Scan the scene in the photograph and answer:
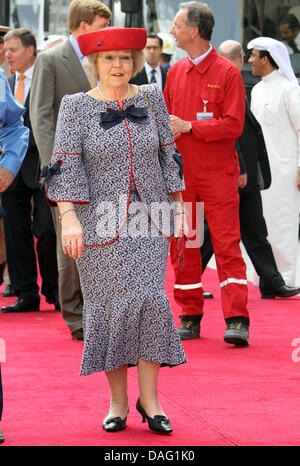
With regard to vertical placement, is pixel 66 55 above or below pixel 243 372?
above

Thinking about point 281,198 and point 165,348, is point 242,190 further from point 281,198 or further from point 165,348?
point 165,348

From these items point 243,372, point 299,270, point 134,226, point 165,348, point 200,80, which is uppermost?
point 200,80

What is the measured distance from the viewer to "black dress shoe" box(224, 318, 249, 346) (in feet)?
22.4

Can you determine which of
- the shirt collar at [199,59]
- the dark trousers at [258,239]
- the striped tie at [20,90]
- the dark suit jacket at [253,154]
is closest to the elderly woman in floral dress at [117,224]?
the shirt collar at [199,59]

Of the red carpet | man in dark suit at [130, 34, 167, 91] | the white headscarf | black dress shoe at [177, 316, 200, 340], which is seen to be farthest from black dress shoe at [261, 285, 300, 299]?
man in dark suit at [130, 34, 167, 91]

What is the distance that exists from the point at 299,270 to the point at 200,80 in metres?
4.71

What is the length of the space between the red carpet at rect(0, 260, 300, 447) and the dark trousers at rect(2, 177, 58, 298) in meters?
0.79

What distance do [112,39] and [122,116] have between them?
34cm

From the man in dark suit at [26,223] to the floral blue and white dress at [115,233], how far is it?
363 cm

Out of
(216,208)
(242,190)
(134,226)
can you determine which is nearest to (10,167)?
(134,226)

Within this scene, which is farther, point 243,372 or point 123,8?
point 123,8

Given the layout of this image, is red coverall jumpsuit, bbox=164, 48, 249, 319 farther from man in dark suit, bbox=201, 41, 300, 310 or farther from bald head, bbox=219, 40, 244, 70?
bald head, bbox=219, 40, 244, 70

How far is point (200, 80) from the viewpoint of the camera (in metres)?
6.93

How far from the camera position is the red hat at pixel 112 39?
15.8ft
